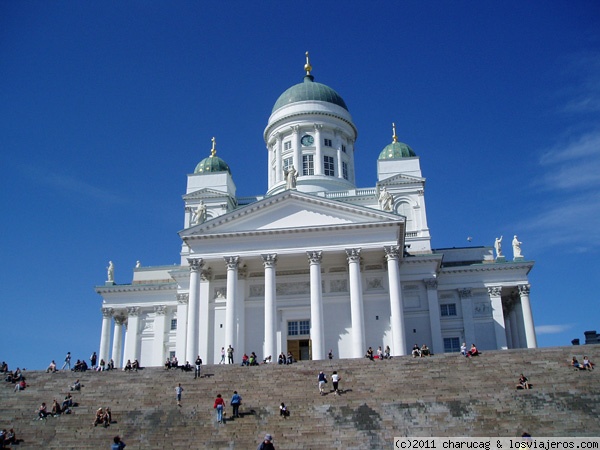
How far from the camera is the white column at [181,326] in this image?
43484 millimetres

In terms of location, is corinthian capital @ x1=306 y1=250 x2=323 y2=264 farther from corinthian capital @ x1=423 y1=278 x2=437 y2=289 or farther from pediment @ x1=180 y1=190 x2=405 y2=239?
corinthian capital @ x1=423 y1=278 x2=437 y2=289

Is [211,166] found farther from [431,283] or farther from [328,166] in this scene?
[431,283]

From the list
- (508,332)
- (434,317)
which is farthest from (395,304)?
(508,332)

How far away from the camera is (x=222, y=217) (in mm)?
38594

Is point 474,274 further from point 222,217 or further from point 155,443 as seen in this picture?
point 155,443

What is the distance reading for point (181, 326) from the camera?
1761 inches

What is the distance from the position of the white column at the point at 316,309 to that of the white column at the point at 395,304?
4048 millimetres

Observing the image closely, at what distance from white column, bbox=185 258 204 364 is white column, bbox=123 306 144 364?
11.7m

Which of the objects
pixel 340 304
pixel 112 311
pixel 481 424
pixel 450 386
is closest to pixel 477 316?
pixel 340 304

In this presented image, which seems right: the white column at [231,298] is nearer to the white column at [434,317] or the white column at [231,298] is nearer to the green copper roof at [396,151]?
the white column at [434,317]

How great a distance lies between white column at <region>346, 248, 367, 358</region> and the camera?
35594 millimetres

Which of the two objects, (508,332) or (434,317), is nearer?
(434,317)

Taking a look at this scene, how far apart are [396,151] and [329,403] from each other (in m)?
30.0

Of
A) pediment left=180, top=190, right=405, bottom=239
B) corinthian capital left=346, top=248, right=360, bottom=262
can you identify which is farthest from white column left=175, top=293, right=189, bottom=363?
corinthian capital left=346, top=248, right=360, bottom=262
